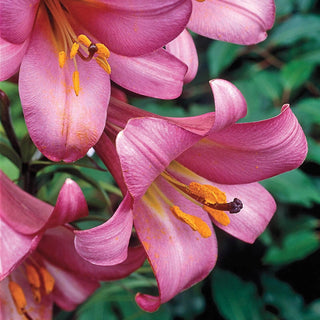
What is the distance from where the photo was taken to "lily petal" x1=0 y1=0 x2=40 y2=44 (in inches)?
19.3

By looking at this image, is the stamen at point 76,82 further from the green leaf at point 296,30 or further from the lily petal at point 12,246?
the green leaf at point 296,30

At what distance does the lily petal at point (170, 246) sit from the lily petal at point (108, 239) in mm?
54

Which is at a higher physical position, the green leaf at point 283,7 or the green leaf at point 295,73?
the green leaf at point 283,7

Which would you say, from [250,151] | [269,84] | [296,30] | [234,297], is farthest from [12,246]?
[296,30]

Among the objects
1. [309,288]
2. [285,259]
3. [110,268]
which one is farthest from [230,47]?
[110,268]

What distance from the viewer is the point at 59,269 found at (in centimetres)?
72

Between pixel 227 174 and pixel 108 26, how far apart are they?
0.21 m

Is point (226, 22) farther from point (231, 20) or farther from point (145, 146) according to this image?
point (145, 146)

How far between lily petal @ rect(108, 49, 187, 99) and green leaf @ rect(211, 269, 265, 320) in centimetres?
54

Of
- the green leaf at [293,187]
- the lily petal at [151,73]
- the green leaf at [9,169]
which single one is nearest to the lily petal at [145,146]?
the lily petal at [151,73]

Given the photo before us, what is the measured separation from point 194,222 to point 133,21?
0.22 m

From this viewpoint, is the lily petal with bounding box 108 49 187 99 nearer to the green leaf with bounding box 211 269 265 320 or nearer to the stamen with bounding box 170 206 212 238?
the stamen with bounding box 170 206 212 238

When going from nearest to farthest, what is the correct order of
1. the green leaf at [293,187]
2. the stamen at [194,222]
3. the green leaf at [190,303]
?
the stamen at [194,222], the green leaf at [293,187], the green leaf at [190,303]

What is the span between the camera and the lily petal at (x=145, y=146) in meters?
0.49
